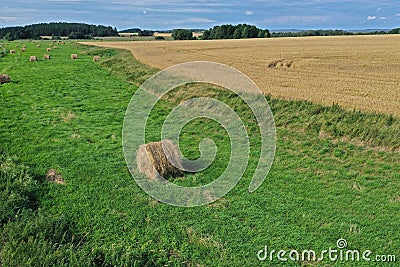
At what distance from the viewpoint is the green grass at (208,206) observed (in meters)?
7.32

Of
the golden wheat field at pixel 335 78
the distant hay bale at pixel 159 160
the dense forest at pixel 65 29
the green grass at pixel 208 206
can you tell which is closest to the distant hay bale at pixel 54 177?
the green grass at pixel 208 206

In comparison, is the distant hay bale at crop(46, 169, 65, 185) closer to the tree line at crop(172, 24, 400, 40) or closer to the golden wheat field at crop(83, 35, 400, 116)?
the golden wheat field at crop(83, 35, 400, 116)

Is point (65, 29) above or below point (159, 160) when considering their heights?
above

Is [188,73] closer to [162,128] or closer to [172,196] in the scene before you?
[162,128]

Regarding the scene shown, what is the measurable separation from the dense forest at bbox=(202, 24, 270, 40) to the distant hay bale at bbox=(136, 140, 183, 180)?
290 feet

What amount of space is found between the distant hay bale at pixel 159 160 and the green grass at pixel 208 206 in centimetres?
47

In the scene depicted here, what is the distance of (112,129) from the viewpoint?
15273mm

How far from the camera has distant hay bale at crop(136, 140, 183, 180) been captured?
34.0ft

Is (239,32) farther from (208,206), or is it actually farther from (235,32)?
(208,206)

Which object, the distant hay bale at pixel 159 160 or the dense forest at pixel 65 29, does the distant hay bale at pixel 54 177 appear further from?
the dense forest at pixel 65 29

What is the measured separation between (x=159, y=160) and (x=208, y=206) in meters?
2.21

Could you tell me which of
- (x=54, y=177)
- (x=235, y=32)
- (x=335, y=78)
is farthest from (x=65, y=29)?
(x=54, y=177)

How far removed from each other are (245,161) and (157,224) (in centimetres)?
442

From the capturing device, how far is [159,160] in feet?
34.4
